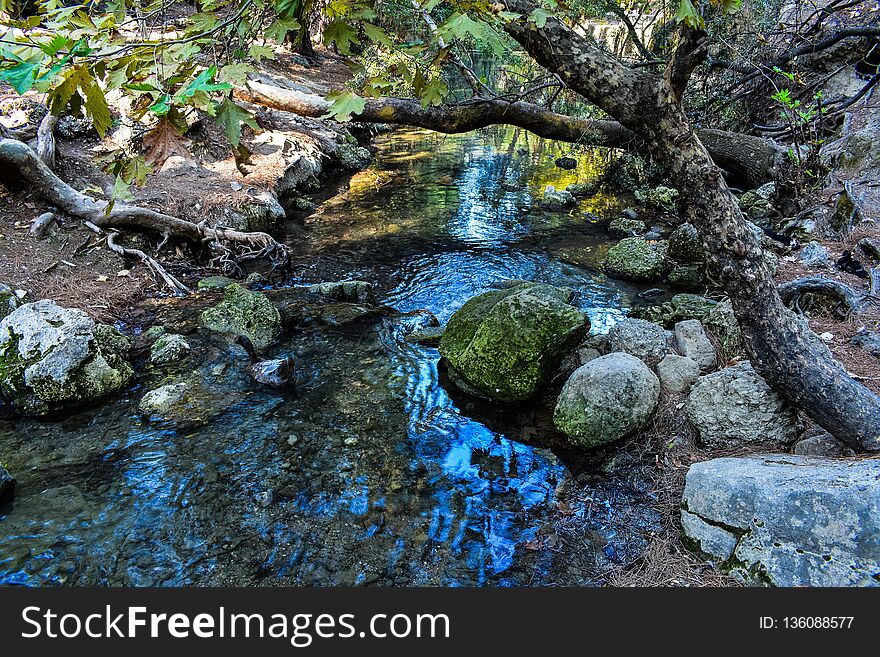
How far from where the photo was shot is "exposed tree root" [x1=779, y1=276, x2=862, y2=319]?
5.25m

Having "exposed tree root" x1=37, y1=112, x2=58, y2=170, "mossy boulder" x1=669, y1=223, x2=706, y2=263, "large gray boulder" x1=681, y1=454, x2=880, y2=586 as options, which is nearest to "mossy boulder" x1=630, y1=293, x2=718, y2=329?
"mossy boulder" x1=669, y1=223, x2=706, y2=263

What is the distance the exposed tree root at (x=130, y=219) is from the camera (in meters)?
7.83

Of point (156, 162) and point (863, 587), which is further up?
point (156, 162)

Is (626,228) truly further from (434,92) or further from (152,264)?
A: (434,92)

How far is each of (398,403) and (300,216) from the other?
22.6ft

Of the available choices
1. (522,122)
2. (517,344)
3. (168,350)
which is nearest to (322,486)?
(517,344)

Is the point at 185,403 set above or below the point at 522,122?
below

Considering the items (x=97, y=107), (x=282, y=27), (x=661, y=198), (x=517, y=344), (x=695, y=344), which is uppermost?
(x=282, y=27)

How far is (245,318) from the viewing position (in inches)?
260

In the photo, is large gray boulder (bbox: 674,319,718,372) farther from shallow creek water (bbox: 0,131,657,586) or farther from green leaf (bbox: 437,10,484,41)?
green leaf (bbox: 437,10,484,41)

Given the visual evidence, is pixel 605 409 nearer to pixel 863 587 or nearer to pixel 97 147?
pixel 863 587

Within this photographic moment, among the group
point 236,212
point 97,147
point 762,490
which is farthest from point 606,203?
point 97,147

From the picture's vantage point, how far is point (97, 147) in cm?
988

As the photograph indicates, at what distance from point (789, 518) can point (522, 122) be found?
8.32 meters
